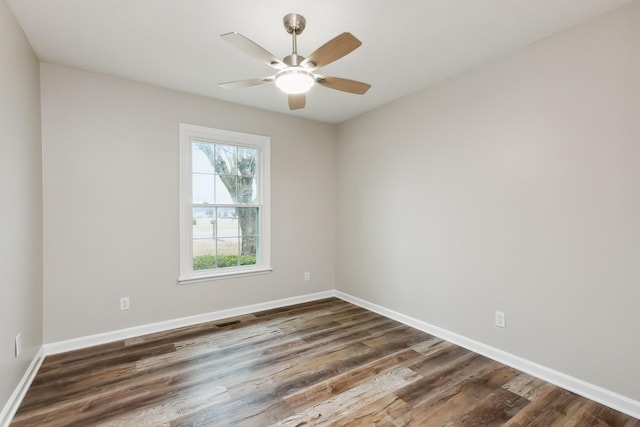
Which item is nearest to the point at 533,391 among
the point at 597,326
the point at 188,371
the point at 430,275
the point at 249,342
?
the point at 597,326

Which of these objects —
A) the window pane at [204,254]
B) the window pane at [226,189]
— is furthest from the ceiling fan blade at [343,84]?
the window pane at [204,254]

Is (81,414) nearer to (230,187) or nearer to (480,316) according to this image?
(230,187)

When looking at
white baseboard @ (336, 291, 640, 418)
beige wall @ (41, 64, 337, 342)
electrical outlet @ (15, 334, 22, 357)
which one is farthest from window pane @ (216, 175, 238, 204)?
white baseboard @ (336, 291, 640, 418)

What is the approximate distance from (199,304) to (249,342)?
2.94ft

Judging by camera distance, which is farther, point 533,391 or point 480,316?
point 480,316

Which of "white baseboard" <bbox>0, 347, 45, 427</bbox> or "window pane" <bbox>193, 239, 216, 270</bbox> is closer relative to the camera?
"white baseboard" <bbox>0, 347, 45, 427</bbox>

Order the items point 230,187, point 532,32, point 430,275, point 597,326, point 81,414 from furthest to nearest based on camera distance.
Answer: point 230,187
point 430,275
point 532,32
point 597,326
point 81,414

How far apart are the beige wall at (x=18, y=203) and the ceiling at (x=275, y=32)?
0.30 metres

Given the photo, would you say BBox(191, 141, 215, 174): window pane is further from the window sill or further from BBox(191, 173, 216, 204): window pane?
the window sill

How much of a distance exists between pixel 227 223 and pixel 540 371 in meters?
3.35

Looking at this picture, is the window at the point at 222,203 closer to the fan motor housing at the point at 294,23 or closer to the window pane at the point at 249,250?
the window pane at the point at 249,250

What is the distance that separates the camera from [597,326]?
81.7 inches

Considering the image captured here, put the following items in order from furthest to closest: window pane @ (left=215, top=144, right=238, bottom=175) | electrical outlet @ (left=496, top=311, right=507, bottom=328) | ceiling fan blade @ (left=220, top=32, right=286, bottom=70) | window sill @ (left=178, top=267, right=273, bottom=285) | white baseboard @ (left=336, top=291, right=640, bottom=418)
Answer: window pane @ (left=215, top=144, right=238, bottom=175), window sill @ (left=178, top=267, right=273, bottom=285), electrical outlet @ (left=496, top=311, right=507, bottom=328), white baseboard @ (left=336, top=291, right=640, bottom=418), ceiling fan blade @ (left=220, top=32, right=286, bottom=70)

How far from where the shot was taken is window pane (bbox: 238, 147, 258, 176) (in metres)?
3.80
